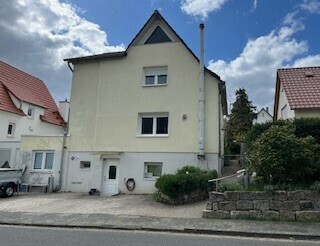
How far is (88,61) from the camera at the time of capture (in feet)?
64.1

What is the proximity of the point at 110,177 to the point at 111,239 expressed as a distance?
10105 mm

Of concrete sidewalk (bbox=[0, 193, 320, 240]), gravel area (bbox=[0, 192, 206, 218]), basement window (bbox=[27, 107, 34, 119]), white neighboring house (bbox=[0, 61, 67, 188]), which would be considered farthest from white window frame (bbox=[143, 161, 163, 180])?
basement window (bbox=[27, 107, 34, 119])

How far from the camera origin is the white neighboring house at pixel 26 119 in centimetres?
1903

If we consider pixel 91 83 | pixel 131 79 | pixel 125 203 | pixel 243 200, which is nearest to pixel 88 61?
pixel 91 83

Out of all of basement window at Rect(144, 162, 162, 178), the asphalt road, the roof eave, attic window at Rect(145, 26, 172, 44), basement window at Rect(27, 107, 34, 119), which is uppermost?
attic window at Rect(145, 26, 172, 44)

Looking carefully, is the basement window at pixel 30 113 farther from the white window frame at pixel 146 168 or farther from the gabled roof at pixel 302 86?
the gabled roof at pixel 302 86

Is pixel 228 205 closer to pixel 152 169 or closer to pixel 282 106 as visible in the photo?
pixel 152 169

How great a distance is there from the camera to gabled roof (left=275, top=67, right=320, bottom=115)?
17.9 metres

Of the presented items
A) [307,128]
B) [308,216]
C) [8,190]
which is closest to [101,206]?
[8,190]

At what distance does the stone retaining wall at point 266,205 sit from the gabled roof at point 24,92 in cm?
1963

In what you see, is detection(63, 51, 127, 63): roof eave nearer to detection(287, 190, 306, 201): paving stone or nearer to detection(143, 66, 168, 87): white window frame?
detection(143, 66, 168, 87): white window frame

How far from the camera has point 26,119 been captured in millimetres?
26750

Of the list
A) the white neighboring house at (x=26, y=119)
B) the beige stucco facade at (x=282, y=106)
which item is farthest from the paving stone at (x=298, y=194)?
the white neighboring house at (x=26, y=119)

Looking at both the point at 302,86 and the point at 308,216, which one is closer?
the point at 308,216
